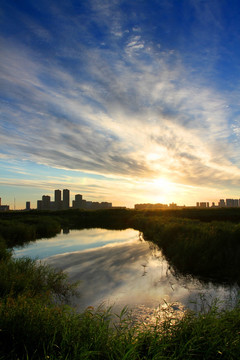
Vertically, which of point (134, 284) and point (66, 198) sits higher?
point (66, 198)

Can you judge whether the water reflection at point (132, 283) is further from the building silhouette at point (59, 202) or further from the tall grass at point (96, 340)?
the building silhouette at point (59, 202)

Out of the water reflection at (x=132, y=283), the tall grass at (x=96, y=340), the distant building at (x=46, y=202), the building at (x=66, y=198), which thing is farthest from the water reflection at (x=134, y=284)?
the distant building at (x=46, y=202)

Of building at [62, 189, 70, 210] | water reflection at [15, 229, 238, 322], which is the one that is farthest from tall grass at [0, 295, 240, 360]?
building at [62, 189, 70, 210]

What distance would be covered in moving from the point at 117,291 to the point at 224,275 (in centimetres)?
589

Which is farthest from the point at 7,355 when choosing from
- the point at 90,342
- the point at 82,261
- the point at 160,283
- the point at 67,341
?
the point at 82,261

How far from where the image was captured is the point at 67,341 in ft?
14.2

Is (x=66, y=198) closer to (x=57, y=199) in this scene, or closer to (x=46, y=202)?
(x=57, y=199)

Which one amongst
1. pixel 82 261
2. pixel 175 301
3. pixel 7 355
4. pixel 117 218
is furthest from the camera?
pixel 117 218

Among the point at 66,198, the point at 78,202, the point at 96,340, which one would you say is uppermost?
the point at 66,198

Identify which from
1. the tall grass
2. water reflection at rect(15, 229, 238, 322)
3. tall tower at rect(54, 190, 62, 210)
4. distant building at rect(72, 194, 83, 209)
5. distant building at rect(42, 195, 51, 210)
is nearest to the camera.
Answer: the tall grass

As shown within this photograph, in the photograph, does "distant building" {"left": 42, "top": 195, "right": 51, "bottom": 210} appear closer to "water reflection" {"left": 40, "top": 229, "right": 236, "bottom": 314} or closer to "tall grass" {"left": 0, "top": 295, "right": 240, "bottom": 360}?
"water reflection" {"left": 40, "top": 229, "right": 236, "bottom": 314}

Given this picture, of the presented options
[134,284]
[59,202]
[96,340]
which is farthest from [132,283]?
[59,202]

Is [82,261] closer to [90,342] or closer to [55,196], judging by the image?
[90,342]

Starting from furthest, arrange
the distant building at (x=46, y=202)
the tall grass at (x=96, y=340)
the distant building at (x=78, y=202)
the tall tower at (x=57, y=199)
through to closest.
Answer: the distant building at (x=46, y=202) → the distant building at (x=78, y=202) → the tall tower at (x=57, y=199) → the tall grass at (x=96, y=340)
